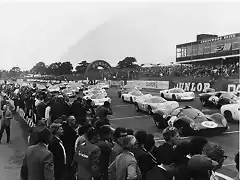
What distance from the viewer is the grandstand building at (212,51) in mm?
44188

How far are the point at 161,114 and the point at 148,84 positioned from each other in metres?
24.6

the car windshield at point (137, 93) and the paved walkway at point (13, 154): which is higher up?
the car windshield at point (137, 93)

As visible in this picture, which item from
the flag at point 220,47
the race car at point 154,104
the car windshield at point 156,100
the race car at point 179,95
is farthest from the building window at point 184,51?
the car windshield at point 156,100

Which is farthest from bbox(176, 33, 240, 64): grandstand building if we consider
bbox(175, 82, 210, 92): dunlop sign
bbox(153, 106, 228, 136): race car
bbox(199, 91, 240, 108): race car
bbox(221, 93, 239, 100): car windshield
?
bbox(153, 106, 228, 136): race car

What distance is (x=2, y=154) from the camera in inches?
368

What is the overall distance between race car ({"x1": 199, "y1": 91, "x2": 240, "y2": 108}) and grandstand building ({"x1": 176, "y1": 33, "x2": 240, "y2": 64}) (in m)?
25.6

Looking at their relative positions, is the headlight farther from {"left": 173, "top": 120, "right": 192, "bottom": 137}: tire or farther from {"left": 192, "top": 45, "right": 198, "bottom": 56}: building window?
{"left": 192, "top": 45, "right": 198, "bottom": 56}: building window

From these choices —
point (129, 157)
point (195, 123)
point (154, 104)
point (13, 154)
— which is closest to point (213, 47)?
point (154, 104)

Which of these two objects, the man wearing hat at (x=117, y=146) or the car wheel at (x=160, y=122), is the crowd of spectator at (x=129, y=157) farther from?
the car wheel at (x=160, y=122)

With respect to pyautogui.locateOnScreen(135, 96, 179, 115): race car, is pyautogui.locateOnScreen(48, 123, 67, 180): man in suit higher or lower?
higher

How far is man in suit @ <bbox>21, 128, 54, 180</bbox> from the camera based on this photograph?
3.65 metres

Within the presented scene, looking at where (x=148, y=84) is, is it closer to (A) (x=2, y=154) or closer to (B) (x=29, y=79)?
(B) (x=29, y=79)

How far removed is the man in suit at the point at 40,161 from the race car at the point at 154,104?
10.4 meters

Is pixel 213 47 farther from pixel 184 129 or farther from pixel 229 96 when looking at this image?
pixel 184 129
